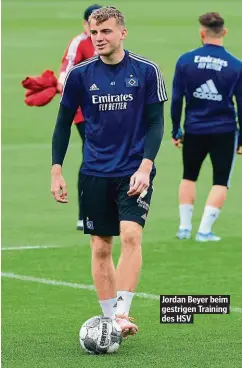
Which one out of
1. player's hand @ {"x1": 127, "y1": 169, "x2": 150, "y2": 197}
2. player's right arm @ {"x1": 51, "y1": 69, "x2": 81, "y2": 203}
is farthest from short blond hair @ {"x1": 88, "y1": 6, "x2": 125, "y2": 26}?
player's hand @ {"x1": 127, "y1": 169, "x2": 150, "y2": 197}

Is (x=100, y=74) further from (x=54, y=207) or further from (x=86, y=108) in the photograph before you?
(x=54, y=207)

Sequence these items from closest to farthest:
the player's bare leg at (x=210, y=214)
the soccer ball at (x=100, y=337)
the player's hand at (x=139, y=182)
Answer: the soccer ball at (x=100, y=337), the player's hand at (x=139, y=182), the player's bare leg at (x=210, y=214)

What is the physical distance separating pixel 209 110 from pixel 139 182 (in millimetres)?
5051

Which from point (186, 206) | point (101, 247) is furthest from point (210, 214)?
point (101, 247)

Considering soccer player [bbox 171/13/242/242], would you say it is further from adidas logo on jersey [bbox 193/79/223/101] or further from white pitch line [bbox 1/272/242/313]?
white pitch line [bbox 1/272/242/313]

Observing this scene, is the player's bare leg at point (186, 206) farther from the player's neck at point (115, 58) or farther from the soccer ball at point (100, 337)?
the soccer ball at point (100, 337)

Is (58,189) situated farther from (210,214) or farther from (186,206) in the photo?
(186,206)

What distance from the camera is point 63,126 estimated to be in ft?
35.8

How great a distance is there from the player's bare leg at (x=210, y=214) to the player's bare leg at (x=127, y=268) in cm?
493

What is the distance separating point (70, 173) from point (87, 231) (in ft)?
32.4

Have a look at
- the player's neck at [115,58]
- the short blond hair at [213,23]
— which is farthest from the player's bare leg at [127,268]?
the short blond hair at [213,23]

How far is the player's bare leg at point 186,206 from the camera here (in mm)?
15852

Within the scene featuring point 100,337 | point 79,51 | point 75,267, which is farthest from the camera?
point 79,51

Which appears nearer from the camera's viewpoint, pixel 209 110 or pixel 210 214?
pixel 209 110
